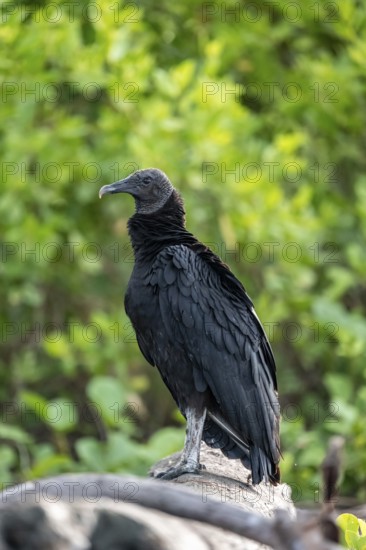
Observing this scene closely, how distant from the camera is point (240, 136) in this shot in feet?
22.9

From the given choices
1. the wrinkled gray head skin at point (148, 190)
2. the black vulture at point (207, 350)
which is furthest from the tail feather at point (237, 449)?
the wrinkled gray head skin at point (148, 190)

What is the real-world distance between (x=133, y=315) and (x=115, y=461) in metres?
2.06

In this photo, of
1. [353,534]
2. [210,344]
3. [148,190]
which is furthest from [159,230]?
[353,534]

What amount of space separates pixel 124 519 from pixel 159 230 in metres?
2.54

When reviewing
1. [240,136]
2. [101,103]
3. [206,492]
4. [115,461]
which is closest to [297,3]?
[240,136]

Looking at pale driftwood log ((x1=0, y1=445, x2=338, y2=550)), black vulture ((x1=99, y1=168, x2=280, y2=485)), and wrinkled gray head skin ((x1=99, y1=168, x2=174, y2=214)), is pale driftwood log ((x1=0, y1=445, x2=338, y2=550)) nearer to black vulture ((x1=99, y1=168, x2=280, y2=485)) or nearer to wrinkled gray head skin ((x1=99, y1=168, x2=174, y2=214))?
black vulture ((x1=99, y1=168, x2=280, y2=485))

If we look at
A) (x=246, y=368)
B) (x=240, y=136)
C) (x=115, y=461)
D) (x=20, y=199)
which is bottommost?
(x=115, y=461)

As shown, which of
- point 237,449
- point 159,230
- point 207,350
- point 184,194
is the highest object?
point 184,194

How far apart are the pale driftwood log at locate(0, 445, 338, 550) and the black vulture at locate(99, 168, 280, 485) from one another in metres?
1.63

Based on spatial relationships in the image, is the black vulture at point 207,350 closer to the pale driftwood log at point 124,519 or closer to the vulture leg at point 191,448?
the vulture leg at point 191,448

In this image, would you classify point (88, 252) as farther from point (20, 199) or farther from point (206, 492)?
point (206, 492)

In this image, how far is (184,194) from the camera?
6.75 metres

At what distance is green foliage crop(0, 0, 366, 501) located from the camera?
634 cm

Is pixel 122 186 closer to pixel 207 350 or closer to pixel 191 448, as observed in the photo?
pixel 207 350
